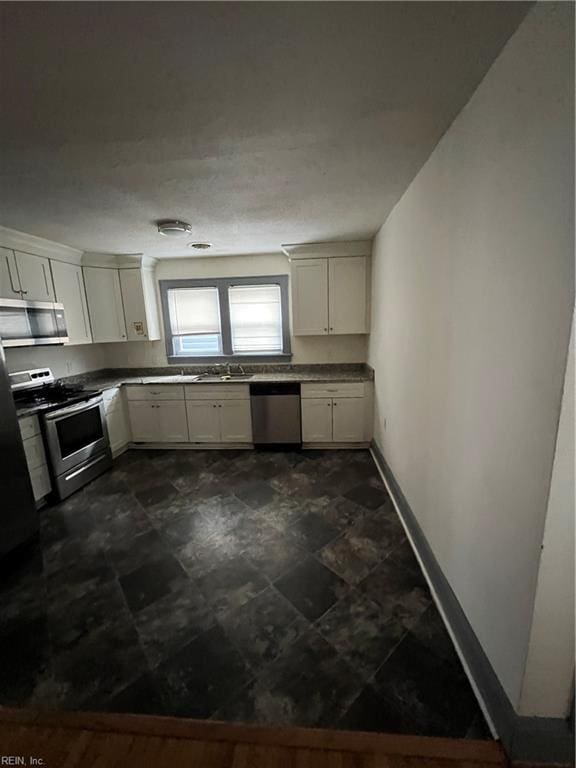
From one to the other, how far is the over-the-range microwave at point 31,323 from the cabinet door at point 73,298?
23cm

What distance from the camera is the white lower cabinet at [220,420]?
379 cm

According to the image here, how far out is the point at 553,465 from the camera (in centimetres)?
85

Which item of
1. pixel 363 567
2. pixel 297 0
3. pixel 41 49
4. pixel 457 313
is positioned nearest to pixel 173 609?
pixel 363 567

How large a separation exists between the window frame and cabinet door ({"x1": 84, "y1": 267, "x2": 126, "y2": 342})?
55 cm

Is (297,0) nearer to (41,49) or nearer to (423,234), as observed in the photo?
(41,49)

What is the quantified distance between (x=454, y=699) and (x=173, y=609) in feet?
4.63

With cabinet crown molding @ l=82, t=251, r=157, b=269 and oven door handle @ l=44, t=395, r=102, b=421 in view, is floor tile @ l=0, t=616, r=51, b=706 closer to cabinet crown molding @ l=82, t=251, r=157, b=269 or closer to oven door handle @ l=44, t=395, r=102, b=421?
oven door handle @ l=44, t=395, r=102, b=421

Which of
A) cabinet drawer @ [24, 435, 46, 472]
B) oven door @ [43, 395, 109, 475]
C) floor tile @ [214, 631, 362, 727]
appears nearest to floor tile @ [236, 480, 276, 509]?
floor tile @ [214, 631, 362, 727]

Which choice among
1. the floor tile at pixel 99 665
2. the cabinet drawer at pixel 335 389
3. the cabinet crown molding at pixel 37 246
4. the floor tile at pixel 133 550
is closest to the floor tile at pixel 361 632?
the floor tile at pixel 99 665

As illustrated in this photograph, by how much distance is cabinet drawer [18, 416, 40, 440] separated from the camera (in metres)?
2.55

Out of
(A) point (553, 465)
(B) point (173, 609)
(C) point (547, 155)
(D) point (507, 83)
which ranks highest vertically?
(D) point (507, 83)

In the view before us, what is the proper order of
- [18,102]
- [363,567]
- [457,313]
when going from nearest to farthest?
[18,102] → [457,313] → [363,567]

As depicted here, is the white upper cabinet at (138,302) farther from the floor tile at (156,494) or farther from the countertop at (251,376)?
the floor tile at (156,494)

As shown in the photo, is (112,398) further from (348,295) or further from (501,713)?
(501,713)
